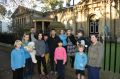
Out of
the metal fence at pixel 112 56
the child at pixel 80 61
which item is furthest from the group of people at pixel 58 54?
the metal fence at pixel 112 56

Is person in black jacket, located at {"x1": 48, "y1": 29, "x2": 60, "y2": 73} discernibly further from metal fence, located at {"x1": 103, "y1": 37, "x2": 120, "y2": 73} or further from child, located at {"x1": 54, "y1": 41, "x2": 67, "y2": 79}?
metal fence, located at {"x1": 103, "y1": 37, "x2": 120, "y2": 73}

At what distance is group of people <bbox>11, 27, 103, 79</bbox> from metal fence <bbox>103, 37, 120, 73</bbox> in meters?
0.86

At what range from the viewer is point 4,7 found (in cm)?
1916

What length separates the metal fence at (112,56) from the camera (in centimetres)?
1154

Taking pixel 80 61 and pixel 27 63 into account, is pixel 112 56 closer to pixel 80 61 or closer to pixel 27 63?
pixel 80 61

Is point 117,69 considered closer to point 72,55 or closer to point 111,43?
point 111,43

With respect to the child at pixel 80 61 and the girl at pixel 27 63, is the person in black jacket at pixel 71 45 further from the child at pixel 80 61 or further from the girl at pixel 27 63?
the child at pixel 80 61

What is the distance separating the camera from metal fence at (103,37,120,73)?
1154cm

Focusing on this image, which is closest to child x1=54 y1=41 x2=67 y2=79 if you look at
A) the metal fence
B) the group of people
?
the group of people

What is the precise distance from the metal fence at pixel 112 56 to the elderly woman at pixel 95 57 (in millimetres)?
2231

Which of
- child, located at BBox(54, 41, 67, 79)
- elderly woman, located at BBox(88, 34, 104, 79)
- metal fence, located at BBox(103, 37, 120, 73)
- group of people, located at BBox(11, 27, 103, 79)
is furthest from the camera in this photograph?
metal fence, located at BBox(103, 37, 120, 73)

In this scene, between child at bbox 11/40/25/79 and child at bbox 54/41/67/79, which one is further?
child at bbox 54/41/67/79

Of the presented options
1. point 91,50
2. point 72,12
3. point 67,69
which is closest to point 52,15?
point 72,12

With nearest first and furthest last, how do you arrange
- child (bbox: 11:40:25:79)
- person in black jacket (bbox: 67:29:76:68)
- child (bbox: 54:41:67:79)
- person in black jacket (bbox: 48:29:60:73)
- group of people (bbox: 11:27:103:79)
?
group of people (bbox: 11:27:103:79)
child (bbox: 11:40:25:79)
child (bbox: 54:41:67:79)
person in black jacket (bbox: 48:29:60:73)
person in black jacket (bbox: 67:29:76:68)
